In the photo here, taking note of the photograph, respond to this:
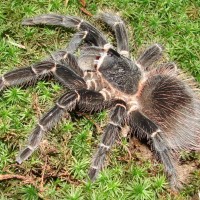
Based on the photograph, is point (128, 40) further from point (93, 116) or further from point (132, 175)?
point (132, 175)

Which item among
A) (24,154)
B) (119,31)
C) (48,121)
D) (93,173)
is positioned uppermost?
(119,31)

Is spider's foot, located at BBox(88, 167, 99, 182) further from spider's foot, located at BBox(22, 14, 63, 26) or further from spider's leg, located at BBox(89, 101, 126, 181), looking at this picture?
spider's foot, located at BBox(22, 14, 63, 26)

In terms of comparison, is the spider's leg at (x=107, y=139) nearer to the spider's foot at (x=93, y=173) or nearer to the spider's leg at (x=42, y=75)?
the spider's foot at (x=93, y=173)

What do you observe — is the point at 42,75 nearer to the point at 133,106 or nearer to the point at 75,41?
the point at 75,41

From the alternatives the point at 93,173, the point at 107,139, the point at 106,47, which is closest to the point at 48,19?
the point at 106,47

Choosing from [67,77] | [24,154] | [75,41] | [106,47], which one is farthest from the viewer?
[75,41]

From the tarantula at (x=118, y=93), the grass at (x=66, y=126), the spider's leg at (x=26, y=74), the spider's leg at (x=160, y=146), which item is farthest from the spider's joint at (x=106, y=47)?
the spider's leg at (x=160, y=146)

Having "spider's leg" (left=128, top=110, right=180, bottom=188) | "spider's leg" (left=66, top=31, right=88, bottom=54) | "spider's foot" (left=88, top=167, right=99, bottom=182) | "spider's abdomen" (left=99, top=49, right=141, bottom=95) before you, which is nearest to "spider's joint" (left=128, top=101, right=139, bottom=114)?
"spider's abdomen" (left=99, top=49, right=141, bottom=95)
